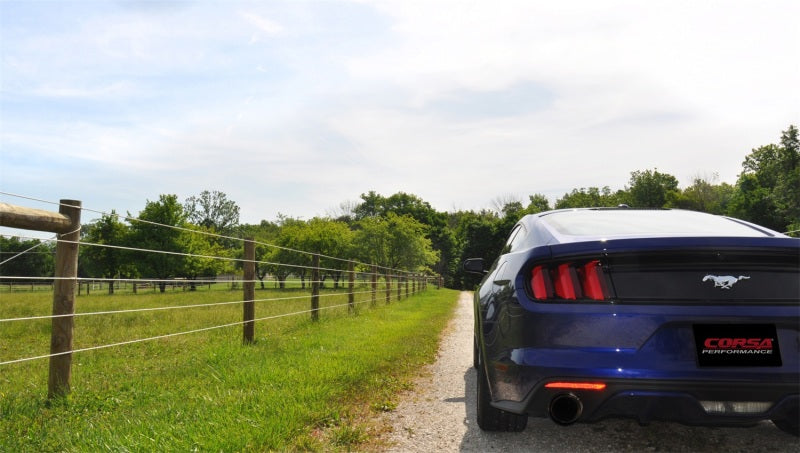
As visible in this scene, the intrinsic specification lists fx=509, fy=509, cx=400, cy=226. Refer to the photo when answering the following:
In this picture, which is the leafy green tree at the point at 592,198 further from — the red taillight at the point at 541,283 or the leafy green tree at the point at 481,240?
the red taillight at the point at 541,283

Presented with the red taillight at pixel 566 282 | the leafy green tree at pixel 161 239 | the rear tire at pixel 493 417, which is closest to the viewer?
the red taillight at pixel 566 282

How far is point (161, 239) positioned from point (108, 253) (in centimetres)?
389

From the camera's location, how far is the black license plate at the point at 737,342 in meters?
2.52

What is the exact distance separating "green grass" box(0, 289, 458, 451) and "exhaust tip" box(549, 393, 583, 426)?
132cm

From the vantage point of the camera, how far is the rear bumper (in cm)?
247

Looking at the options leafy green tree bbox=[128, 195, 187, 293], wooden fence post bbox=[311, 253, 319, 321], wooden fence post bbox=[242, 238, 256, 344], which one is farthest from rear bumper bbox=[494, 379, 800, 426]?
leafy green tree bbox=[128, 195, 187, 293]

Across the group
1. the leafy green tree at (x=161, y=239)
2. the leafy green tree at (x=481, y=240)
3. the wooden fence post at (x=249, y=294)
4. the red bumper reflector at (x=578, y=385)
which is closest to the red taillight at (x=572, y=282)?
the red bumper reflector at (x=578, y=385)

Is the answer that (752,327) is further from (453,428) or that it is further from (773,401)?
(453,428)

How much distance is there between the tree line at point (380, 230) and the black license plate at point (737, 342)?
6191mm

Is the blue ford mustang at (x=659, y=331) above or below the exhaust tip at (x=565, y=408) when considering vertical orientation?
above

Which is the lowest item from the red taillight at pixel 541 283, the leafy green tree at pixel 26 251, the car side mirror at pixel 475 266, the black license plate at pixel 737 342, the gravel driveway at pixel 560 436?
the gravel driveway at pixel 560 436

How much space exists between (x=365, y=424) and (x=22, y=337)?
8.82 m

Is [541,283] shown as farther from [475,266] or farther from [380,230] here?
[380,230]

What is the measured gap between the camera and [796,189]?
146 ft
